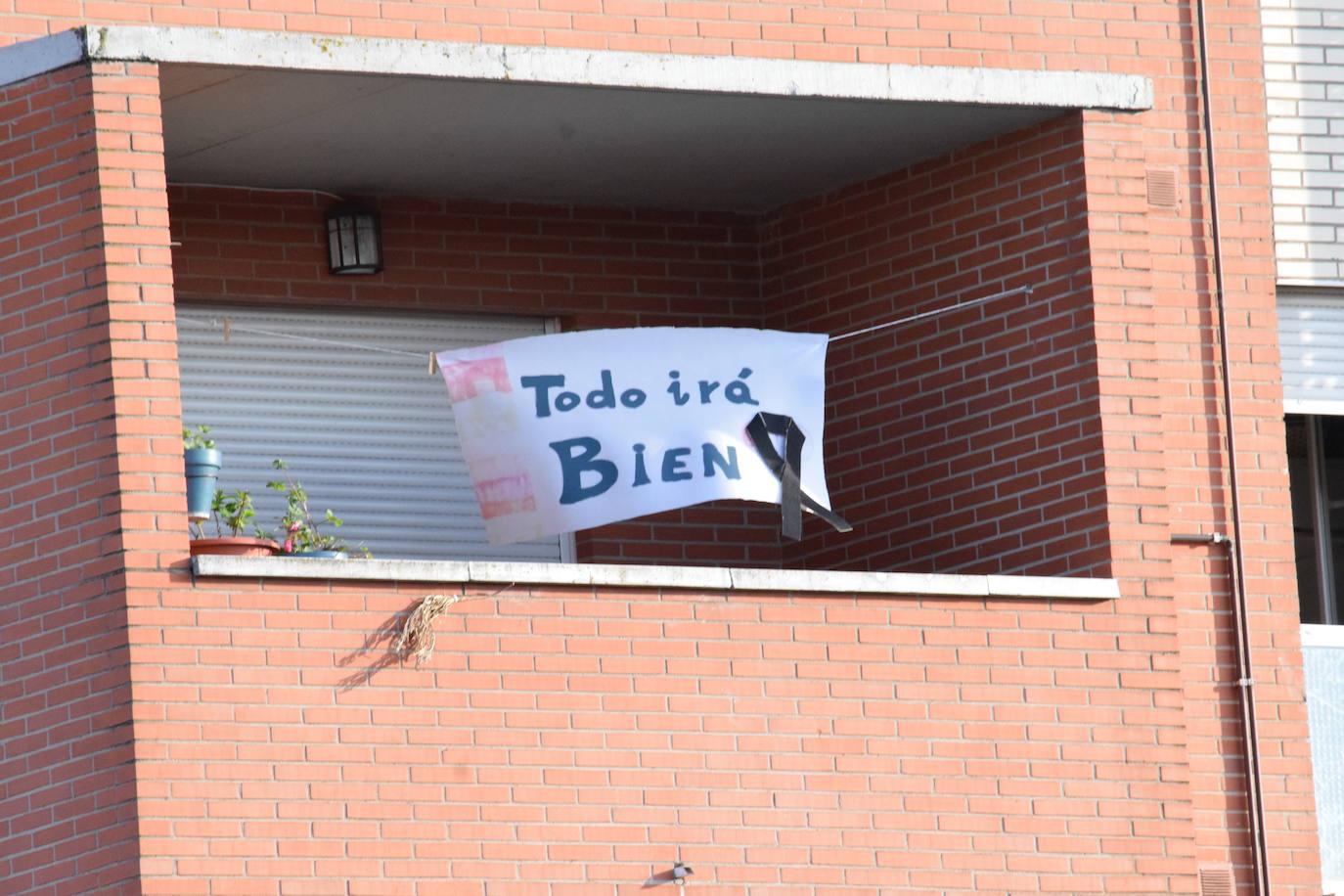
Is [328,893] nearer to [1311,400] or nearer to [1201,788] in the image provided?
[1201,788]

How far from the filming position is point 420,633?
11.7 metres

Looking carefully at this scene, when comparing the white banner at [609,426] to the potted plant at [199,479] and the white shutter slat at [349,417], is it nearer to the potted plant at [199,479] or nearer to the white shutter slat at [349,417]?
the white shutter slat at [349,417]

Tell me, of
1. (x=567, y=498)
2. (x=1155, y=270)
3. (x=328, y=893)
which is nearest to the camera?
(x=328, y=893)

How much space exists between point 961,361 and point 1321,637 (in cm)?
222

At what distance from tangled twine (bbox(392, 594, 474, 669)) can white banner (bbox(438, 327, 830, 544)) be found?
103cm

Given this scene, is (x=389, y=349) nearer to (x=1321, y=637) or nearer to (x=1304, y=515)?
(x=1321, y=637)

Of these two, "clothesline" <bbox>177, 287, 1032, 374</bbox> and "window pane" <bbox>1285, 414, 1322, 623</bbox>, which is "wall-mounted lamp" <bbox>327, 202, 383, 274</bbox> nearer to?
"clothesline" <bbox>177, 287, 1032, 374</bbox>

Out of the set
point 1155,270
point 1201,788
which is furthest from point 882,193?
point 1201,788

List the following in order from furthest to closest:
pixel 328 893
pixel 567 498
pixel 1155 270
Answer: pixel 1155 270, pixel 567 498, pixel 328 893

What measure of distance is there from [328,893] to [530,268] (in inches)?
162

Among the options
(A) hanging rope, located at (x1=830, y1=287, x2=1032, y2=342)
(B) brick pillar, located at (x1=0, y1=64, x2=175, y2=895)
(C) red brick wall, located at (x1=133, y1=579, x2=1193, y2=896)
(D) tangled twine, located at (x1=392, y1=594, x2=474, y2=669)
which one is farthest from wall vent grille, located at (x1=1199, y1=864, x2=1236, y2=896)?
(B) brick pillar, located at (x1=0, y1=64, x2=175, y2=895)

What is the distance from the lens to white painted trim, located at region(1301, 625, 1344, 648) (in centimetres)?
1391

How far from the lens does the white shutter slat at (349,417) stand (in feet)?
45.3

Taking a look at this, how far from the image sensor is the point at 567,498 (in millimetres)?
12680
